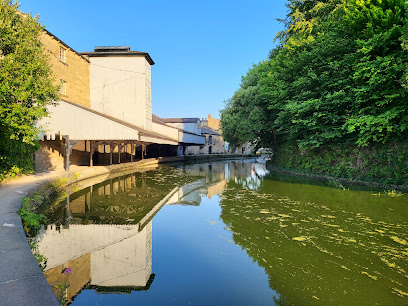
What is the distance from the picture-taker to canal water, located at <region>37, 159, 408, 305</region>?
3.48m

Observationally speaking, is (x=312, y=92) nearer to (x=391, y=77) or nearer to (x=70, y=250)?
(x=391, y=77)

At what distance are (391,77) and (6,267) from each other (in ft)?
45.7

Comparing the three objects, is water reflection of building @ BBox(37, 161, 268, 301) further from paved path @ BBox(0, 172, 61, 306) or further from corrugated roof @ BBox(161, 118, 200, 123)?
corrugated roof @ BBox(161, 118, 200, 123)

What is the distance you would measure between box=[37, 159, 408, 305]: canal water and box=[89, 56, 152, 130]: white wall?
17.1 metres

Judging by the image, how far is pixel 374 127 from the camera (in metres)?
11.5

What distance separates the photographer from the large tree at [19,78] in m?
7.91

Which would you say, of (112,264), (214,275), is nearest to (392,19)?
(214,275)

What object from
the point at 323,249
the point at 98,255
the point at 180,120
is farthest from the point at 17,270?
the point at 180,120

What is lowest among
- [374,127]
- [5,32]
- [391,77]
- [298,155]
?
[298,155]

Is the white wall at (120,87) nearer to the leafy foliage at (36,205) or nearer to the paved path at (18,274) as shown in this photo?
the leafy foliage at (36,205)

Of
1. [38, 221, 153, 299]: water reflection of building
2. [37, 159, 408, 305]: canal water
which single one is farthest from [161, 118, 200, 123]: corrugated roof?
[38, 221, 153, 299]: water reflection of building

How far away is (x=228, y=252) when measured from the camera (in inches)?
193

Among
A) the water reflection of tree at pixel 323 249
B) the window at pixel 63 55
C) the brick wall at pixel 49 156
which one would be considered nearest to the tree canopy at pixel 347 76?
the water reflection of tree at pixel 323 249

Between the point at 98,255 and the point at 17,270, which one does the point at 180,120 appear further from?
the point at 17,270
